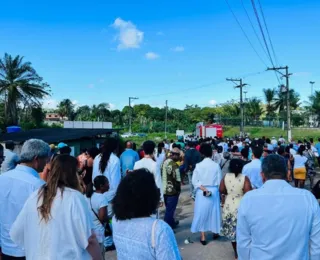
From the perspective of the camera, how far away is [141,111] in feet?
371

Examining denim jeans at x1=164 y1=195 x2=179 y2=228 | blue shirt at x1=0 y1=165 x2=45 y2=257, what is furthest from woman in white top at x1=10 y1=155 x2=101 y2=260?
denim jeans at x1=164 y1=195 x2=179 y2=228

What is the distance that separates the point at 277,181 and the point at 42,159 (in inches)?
83.2

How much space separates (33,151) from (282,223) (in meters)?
2.25

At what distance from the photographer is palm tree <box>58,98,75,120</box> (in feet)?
342

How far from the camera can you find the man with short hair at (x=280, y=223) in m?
2.79

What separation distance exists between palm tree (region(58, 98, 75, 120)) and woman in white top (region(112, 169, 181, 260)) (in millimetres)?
104198

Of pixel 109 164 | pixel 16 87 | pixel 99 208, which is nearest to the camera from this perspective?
pixel 99 208

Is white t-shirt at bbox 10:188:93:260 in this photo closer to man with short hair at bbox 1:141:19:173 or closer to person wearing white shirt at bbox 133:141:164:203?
person wearing white shirt at bbox 133:141:164:203

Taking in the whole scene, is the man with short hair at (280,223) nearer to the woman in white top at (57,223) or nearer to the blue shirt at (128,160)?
the woman in white top at (57,223)

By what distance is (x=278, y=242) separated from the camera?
111 inches

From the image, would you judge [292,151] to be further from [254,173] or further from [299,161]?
[254,173]

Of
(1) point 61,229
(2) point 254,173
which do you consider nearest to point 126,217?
(1) point 61,229

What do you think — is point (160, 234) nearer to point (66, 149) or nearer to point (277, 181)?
point (277, 181)

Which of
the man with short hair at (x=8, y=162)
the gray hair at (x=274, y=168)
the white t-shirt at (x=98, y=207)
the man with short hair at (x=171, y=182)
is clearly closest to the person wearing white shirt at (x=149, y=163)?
the man with short hair at (x=171, y=182)
